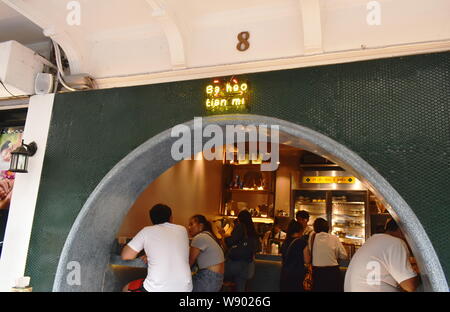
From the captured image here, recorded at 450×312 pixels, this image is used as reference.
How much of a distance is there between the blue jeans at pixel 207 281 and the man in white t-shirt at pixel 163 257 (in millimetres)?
590

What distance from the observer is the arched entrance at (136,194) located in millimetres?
2410

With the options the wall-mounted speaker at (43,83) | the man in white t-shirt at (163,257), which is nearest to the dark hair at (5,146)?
the wall-mounted speaker at (43,83)

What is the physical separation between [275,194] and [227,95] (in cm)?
497

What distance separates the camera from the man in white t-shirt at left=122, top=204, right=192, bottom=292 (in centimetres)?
308

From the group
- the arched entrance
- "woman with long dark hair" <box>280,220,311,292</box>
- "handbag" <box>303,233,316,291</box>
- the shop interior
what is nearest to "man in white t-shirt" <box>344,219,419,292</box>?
the arched entrance

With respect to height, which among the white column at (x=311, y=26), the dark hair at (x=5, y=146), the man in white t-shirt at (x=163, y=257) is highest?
the white column at (x=311, y=26)

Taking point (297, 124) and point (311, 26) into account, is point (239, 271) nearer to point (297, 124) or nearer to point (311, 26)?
point (297, 124)

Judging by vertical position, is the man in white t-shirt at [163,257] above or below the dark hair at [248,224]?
below

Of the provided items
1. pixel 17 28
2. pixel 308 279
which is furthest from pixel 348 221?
pixel 17 28

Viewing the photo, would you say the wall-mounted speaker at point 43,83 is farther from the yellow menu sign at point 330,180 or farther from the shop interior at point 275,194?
the yellow menu sign at point 330,180

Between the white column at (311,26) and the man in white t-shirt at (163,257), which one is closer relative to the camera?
the white column at (311,26)

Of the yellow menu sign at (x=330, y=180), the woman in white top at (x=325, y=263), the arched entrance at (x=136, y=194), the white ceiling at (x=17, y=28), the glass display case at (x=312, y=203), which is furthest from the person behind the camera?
the glass display case at (x=312, y=203)

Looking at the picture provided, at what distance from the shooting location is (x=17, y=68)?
3732mm

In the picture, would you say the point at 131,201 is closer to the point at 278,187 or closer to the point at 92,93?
the point at 92,93
